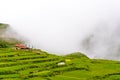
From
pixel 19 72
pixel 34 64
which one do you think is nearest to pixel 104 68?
pixel 34 64

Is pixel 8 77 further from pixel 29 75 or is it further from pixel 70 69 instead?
pixel 70 69

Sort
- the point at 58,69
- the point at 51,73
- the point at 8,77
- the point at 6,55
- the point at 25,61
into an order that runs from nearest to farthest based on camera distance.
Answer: the point at 8,77
the point at 51,73
the point at 58,69
the point at 25,61
the point at 6,55

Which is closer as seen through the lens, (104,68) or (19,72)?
(19,72)

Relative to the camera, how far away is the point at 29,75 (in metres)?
70.8

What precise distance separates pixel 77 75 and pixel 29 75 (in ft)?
33.4

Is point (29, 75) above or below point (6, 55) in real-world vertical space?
below

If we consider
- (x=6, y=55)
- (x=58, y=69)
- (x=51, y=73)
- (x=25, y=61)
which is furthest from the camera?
(x=6, y=55)

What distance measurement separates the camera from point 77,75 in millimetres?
76062

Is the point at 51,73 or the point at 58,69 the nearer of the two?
the point at 51,73

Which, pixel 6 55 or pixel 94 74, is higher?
pixel 6 55

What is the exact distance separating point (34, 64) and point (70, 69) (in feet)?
26.6

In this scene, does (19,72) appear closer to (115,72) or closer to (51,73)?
(51,73)

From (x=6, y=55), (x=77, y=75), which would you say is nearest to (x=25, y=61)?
(x=6, y=55)

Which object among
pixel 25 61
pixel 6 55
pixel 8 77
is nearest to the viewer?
pixel 8 77
